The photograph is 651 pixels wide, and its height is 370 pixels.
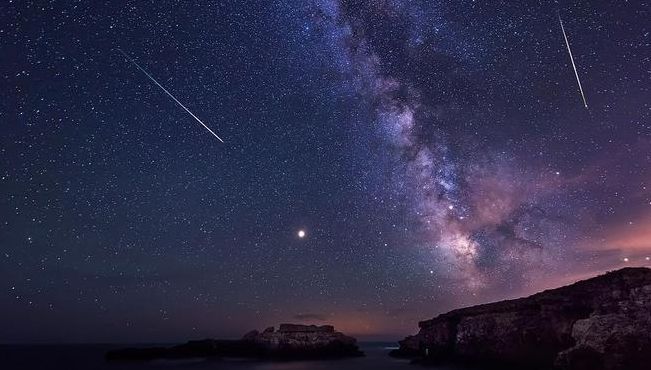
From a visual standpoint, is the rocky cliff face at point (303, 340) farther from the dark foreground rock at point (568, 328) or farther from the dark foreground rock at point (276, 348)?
the dark foreground rock at point (568, 328)

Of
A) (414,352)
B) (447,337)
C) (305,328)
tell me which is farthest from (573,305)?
(305,328)

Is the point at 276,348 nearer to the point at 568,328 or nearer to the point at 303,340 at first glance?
the point at 303,340

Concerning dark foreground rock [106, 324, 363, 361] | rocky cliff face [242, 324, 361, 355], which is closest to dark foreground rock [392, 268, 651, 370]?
rocky cliff face [242, 324, 361, 355]

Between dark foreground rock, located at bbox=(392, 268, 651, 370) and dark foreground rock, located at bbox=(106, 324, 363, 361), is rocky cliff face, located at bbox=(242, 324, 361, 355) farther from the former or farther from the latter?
dark foreground rock, located at bbox=(392, 268, 651, 370)

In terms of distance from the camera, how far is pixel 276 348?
85.1 metres

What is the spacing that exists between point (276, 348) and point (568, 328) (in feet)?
194

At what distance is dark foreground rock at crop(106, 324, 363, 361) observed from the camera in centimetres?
8325

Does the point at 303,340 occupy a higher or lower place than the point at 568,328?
lower

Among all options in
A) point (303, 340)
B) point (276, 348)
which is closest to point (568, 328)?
point (303, 340)

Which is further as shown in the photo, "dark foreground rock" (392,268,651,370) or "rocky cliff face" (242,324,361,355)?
"rocky cliff face" (242,324,361,355)

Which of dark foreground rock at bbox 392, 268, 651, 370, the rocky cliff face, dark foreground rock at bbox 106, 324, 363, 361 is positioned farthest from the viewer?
the rocky cliff face

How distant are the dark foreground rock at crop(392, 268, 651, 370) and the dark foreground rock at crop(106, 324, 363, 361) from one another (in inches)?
1068

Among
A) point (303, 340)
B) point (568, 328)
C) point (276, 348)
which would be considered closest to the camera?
point (568, 328)

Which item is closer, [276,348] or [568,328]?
[568,328]
